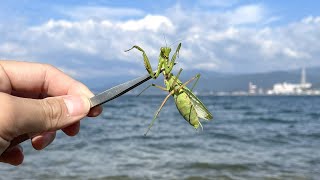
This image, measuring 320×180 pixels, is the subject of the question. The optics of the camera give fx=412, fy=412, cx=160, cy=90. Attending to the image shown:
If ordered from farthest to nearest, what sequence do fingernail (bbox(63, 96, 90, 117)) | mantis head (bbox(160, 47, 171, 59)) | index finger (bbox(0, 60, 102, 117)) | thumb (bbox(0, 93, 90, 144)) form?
index finger (bbox(0, 60, 102, 117))
mantis head (bbox(160, 47, 171, 59))
fingernail (bbox(63, 96, 90, 117))
thumb (bbox(0, 93, 90, 144))

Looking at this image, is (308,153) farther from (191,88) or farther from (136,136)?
(191,88)

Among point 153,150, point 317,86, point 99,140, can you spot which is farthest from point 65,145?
point 317,86

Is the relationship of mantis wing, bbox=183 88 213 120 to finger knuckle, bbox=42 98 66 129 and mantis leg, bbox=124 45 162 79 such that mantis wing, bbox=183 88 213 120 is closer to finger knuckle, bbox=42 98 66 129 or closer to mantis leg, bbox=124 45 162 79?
mantis leg, bbox=124 45 162 79

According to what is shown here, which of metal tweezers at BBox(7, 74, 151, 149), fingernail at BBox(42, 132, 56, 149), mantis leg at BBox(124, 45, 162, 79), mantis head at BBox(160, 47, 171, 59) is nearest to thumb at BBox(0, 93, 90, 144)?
metal tweezers at BBox(7, 74, 151, 149)

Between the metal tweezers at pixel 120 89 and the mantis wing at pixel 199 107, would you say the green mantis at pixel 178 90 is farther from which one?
the metal tweezers at pixel 120 89

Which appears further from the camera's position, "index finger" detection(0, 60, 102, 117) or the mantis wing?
"index finger" detection(0, 60, 102, 117)

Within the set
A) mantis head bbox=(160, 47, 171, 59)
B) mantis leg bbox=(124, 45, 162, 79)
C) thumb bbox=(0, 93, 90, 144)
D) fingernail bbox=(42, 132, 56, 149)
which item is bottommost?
fingernail bbox=(42, 132, 56, 149)

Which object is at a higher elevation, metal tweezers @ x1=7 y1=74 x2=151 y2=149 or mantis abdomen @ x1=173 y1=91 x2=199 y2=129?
metal tweezers @ x1=7 y1=74 x2=151 y2=149

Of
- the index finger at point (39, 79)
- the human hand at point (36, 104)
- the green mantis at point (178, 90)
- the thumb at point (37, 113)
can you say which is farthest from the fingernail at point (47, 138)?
the green mantis at point (178, 90)
